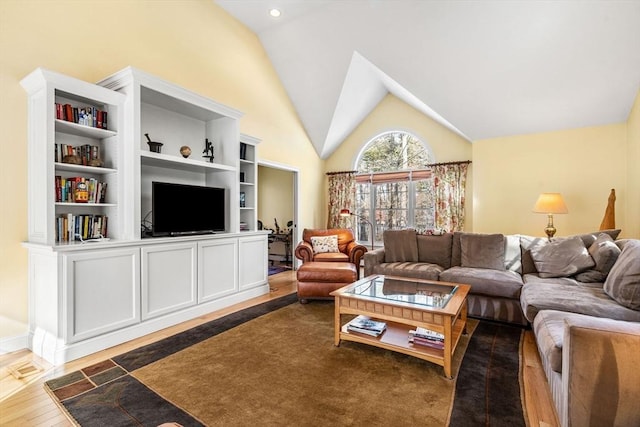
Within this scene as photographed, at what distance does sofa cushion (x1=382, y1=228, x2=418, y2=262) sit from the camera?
13.4 feet

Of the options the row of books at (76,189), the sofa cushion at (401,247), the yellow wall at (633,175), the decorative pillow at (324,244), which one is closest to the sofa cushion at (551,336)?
the sofa cushion at (401,247)

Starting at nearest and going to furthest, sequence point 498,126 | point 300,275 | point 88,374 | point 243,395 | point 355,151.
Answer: point 243,395 → point 88,374 → point 300,275 → point 498,126 → point 355,151

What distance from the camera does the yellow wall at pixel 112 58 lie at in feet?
8.07

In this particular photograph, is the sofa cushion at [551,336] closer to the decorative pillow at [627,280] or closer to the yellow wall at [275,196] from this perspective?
the decorative pillow at [627,280]

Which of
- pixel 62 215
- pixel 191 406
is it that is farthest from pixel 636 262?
pixel 62 215

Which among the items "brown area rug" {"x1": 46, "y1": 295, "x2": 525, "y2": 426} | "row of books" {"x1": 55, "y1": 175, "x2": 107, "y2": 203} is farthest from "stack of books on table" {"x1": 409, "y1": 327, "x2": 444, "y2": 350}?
"row of books" {"x1": 55, "y1": 175, "x2": 107, "y2": 203}

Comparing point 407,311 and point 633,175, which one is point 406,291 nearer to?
point 407,311

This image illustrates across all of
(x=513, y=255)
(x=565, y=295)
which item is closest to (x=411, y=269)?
(x=513, y=255)

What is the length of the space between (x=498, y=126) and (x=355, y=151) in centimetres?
278

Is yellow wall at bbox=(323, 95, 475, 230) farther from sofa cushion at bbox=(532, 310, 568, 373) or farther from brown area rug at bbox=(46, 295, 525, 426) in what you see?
brown area rug at bbox=(46, 295, 525, 426)

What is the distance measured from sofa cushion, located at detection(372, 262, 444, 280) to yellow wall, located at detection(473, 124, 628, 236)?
2.03 m

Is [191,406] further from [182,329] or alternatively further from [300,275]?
[300,275]

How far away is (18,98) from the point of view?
2.49 m

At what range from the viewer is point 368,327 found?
2502 mm
